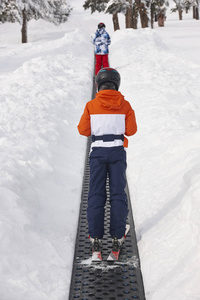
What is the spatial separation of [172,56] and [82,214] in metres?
13.8

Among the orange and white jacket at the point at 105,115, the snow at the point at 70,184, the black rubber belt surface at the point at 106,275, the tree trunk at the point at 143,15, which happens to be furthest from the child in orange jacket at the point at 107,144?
the tree trunk at the point at 143,15

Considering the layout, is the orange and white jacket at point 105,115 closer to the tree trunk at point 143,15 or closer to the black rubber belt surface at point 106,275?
the black rubber belt surface at point 106,275

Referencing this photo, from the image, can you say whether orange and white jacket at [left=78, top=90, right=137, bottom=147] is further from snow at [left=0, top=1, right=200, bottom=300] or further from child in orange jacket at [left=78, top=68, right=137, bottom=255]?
snow at [left=0, top=1, right=200, bottom=300]

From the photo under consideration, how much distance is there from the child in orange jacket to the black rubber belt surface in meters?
0.20

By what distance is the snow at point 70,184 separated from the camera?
3.41 meters

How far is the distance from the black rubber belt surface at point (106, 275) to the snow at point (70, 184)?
9 cm

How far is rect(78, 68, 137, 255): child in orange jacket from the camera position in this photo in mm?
3779

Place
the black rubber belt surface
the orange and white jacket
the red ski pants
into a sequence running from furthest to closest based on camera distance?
the red ski pants → the orange and white jacket → the black rubber belt surface

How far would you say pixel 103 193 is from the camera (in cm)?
396

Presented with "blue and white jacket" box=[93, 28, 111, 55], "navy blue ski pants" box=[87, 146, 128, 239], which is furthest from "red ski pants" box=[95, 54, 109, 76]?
"navy blue ski pants" box=[87, 146, 128, 239]

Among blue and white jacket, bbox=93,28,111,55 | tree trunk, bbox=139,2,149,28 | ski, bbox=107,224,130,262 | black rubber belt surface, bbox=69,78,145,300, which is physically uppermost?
tree trunk, bbox=139,2,149,28

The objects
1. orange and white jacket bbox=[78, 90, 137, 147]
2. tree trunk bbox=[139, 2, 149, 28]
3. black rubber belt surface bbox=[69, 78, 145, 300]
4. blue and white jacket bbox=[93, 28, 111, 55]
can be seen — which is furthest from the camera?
tree trunk bbox=[139, 2, 149, 28]

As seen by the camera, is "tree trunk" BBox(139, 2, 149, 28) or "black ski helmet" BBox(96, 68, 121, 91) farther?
"tree trunk" BBox(139, 2, 149, 28)

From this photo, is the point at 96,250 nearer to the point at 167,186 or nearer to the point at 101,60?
the point at 167,186
